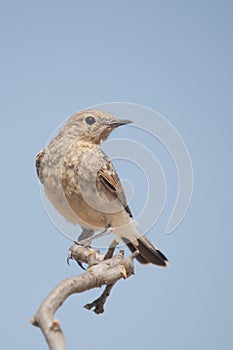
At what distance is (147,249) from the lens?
Answer: 7.16 m

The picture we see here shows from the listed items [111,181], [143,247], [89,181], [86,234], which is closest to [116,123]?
[111,181]

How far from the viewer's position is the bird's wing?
674 cm

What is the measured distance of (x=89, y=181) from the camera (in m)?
6.55

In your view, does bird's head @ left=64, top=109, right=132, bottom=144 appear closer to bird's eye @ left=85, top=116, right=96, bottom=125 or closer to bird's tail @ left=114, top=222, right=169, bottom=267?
bird's eye @ left=85, top=116, right=96, bottom=125

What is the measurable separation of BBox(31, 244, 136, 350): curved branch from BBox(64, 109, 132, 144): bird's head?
210cm

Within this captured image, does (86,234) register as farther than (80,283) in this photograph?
Yes

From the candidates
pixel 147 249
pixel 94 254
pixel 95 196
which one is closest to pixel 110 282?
pixel 94 254

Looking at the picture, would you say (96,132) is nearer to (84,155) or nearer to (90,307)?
(84,155)

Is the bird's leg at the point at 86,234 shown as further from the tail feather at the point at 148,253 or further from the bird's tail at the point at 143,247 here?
the tail feather at the point at 148,253

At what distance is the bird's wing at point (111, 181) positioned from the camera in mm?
6742

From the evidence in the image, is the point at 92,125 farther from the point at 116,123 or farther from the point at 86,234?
the point at 86,234

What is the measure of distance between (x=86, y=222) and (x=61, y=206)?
0.36 meters

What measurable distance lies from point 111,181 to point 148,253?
1.12 m

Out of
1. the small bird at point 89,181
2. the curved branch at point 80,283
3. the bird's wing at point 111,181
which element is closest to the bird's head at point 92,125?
the small bird at point 89,181
